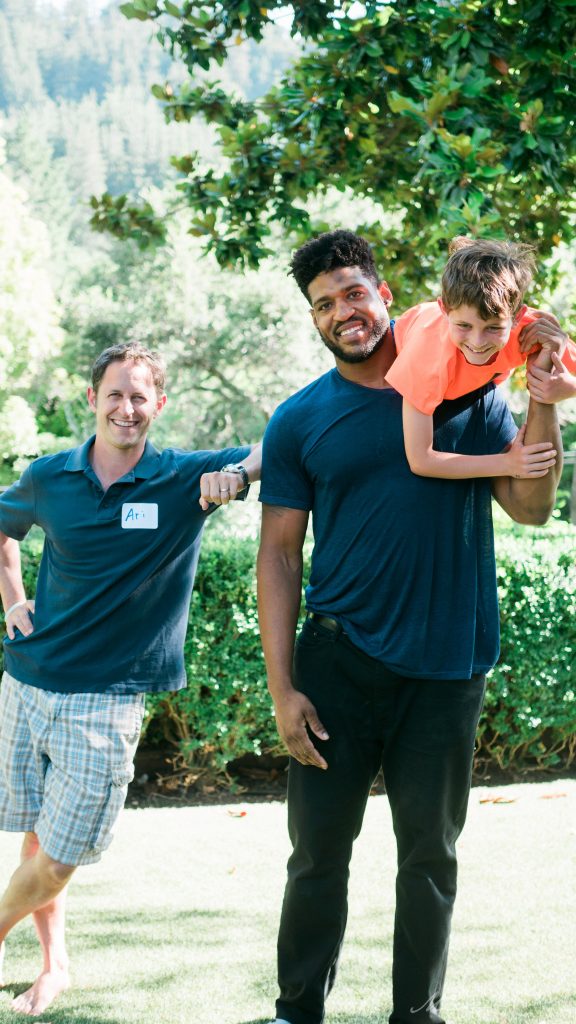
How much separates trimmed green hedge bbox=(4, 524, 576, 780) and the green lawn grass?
0.68m

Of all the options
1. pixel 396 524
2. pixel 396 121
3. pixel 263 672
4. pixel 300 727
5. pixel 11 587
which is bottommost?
pixel 263 672

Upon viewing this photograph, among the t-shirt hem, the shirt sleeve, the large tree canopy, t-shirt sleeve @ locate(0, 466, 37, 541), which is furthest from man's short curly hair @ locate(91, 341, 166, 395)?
the large tree canopy

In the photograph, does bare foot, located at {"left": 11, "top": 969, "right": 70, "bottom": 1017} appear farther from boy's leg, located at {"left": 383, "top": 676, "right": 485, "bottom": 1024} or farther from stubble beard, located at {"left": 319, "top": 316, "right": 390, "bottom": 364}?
stubble beard, located at {"left": 319, "top": 316, "right": 390, "bottom": 364}

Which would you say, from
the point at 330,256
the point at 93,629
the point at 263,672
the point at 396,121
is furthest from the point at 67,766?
the point at 396,121

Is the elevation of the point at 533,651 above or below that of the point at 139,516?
below

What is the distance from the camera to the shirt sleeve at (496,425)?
2928mm

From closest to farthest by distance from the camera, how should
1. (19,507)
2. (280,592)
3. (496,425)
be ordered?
1. (496,425)
2. (280,592)
3. (19,507)

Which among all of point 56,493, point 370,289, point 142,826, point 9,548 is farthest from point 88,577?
point 142,826

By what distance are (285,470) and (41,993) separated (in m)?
1.93

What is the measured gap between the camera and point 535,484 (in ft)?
9.29

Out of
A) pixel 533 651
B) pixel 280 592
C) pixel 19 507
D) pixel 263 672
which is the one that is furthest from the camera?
pixel 533 651

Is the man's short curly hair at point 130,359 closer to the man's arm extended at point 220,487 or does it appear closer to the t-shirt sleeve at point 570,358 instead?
the man's arm extended at point 220,487

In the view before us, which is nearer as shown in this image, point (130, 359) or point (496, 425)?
point (496, 425)

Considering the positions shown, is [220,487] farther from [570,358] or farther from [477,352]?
[570,358]
